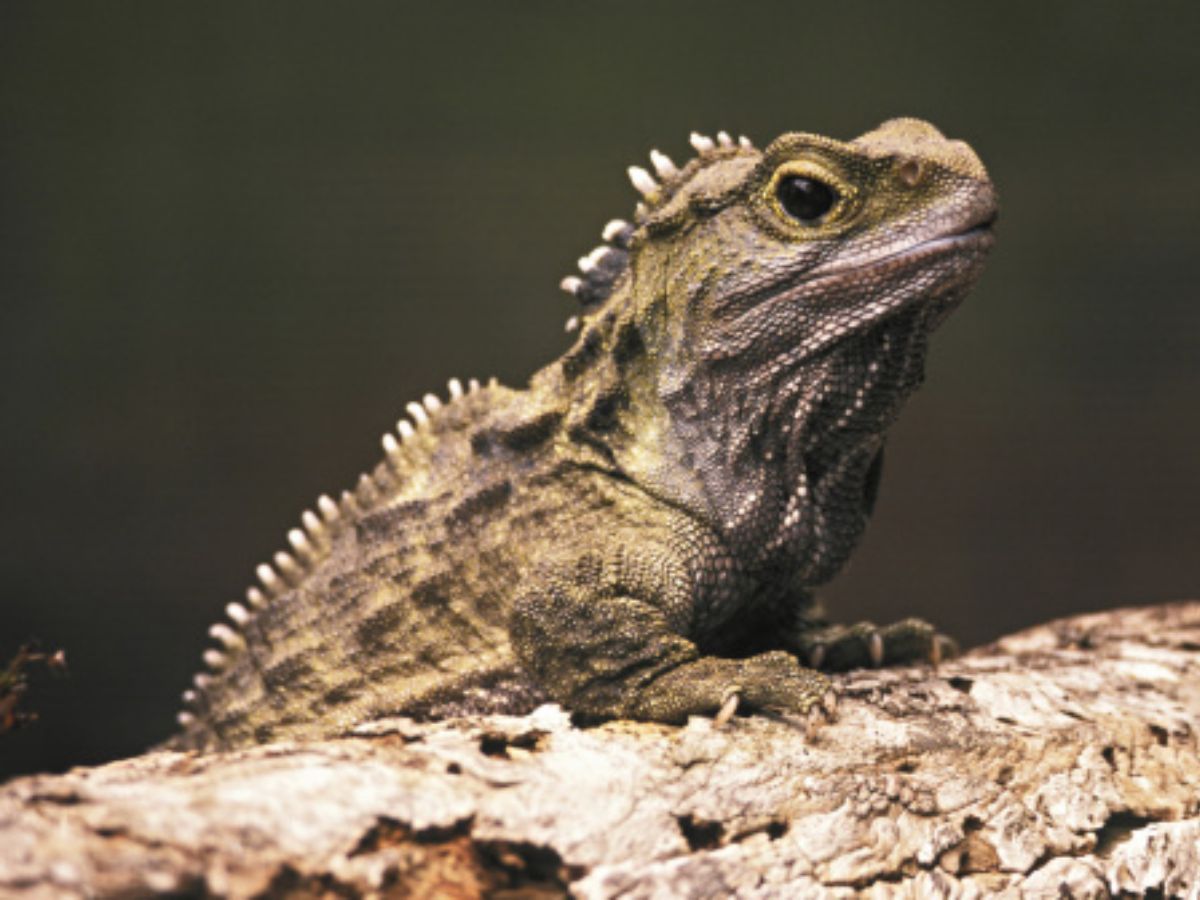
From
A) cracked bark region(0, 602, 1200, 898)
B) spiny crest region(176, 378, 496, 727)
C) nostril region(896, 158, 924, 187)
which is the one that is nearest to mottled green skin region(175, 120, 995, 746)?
nostril region(896, 158, 924, 187)

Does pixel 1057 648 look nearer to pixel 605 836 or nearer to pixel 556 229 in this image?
pixel 605 836

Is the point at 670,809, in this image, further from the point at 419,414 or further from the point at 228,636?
the point at 228,636

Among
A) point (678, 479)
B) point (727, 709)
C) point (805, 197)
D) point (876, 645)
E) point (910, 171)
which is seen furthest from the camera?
point (876, 645)

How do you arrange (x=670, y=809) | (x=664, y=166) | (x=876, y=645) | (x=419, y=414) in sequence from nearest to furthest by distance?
(x=670, y=809) → (x=664, y=166) → (x=876, y=645) → (x=419, y=414)

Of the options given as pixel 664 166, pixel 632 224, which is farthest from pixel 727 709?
pixel 664 166

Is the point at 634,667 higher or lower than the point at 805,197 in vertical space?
lower

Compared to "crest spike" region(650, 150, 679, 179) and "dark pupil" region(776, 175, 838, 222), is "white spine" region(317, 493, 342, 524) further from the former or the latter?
"dark pupil" region(776, 175, 838, 222)

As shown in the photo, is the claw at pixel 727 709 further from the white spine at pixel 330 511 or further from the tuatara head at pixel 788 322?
the white spine at pixel 330 511

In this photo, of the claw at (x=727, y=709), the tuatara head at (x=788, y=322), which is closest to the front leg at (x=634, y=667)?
the claw at (x=727, y=709)

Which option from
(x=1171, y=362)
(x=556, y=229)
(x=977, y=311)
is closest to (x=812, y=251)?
(x=556, y=229)
